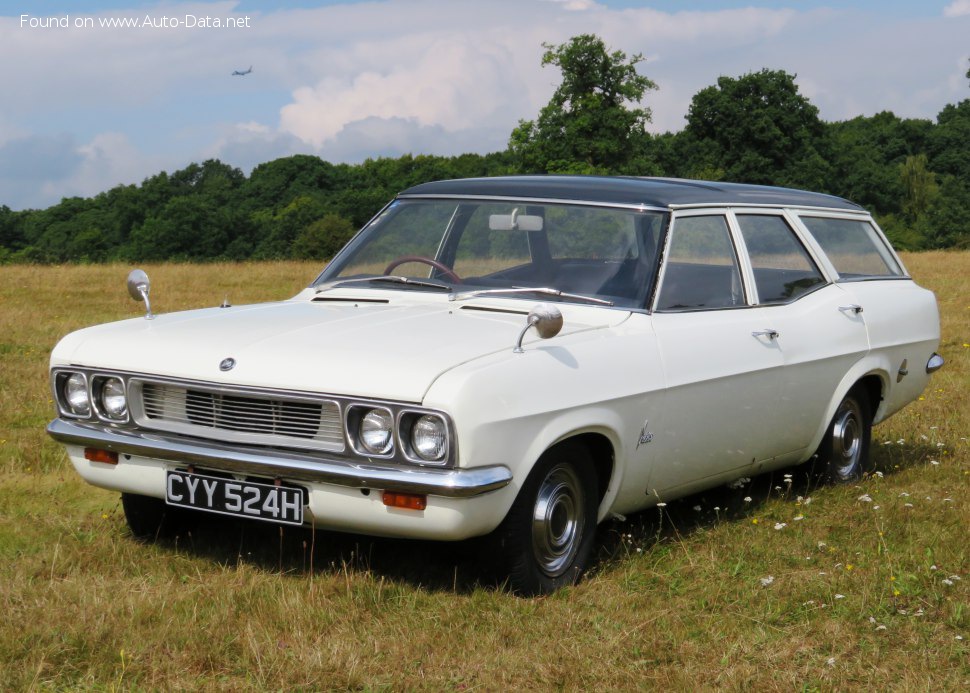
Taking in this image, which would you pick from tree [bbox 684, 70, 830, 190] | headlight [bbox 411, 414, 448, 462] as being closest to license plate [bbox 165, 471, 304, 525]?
headlight [bbox 411, 414, 448, 462]

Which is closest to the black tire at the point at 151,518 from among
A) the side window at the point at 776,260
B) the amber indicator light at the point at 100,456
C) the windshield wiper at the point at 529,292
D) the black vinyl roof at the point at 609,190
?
the amber indicator light at the point at 100,456

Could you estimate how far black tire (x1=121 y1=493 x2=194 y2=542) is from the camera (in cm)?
548

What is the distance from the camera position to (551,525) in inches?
193

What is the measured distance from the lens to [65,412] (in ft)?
16.9

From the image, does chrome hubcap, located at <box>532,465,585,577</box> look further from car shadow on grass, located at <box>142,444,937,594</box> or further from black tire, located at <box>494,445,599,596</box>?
car shadow on grass, located at <box>142,444,937,594</box>

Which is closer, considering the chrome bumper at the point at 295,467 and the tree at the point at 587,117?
the chrome bumper at the point at 295,467

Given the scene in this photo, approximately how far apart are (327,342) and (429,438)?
633 mm

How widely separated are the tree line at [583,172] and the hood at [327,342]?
46.4 metres

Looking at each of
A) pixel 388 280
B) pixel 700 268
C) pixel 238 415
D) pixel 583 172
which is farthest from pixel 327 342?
pixel 583 172

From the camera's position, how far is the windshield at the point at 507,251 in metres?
5.64

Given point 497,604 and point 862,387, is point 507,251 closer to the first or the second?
point 497,604

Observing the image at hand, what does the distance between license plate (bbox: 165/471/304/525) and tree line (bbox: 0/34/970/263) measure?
47.0 m

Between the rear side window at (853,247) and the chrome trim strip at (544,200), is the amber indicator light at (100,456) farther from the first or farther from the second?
the rear side window at (853,247)

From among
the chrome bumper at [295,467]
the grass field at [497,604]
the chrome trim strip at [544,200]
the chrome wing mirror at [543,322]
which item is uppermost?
the chrome trim strip at [544,200]
